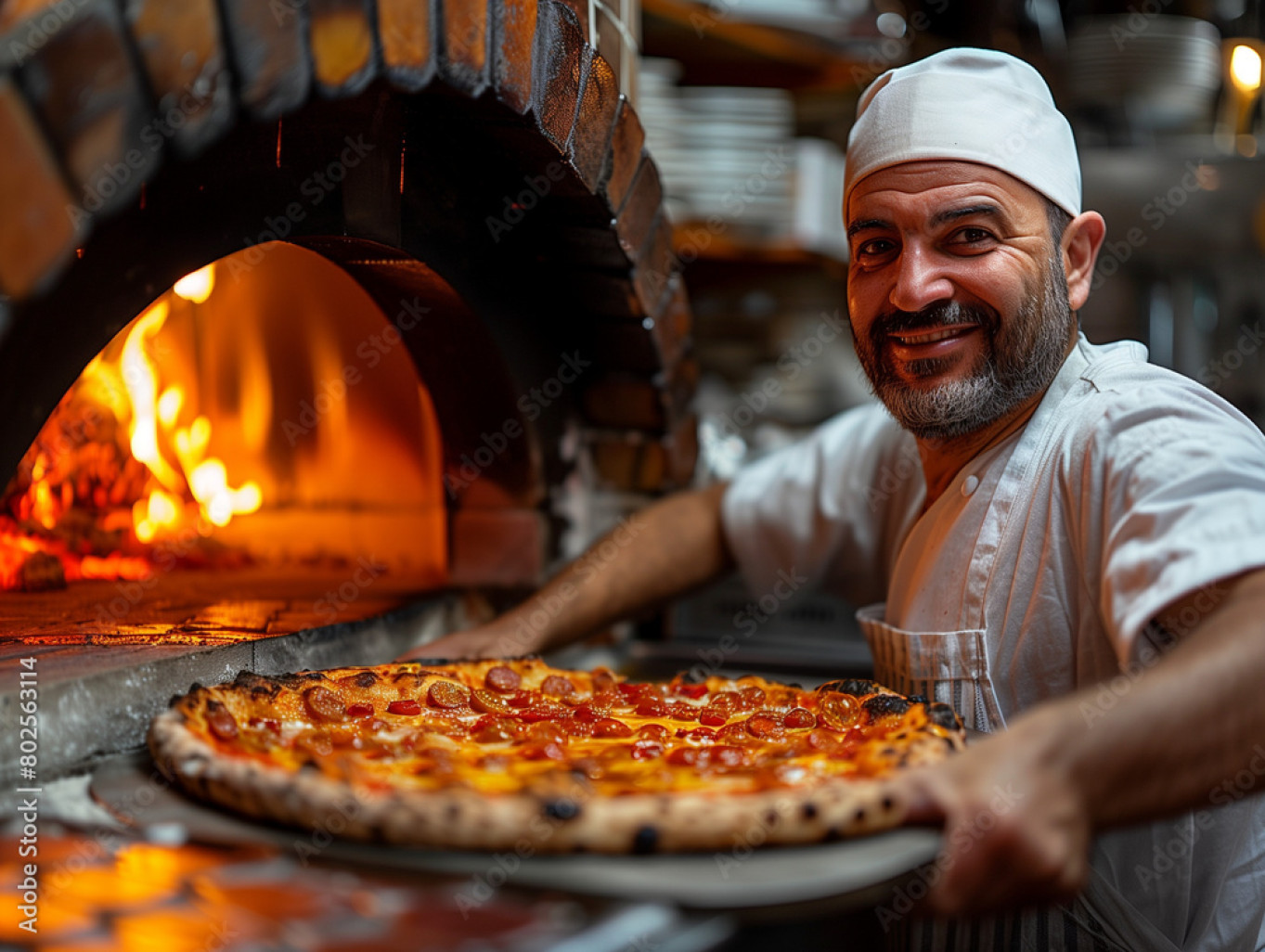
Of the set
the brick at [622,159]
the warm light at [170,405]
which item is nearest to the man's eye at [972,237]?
the brick at [622,159]

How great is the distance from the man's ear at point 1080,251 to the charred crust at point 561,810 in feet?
4.22

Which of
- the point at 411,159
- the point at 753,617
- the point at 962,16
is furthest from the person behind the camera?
the point at 962,16

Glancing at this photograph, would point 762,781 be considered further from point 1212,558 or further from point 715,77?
point 715,77

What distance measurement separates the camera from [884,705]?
1566mm

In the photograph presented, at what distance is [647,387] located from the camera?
97.7 inches

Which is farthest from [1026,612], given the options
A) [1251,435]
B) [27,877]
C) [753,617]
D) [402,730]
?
[27,877]

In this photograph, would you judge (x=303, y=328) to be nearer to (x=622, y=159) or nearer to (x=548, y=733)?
(x=622, y=159)

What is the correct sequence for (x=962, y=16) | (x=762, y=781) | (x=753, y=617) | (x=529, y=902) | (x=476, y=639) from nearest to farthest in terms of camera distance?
(x=529, y=902)
(x=762, y=781)
(x=476, y=639)
(x=753, y=617)
(x=962, y=16)

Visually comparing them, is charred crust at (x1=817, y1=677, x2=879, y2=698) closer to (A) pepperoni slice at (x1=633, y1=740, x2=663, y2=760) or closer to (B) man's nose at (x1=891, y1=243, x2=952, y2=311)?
(A) pepperoni slice at (x1=633, y1=740, x2=663, y2=760)

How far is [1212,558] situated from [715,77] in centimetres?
300

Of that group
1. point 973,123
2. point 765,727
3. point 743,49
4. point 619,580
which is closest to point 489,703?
point 765,727

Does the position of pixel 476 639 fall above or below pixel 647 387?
below

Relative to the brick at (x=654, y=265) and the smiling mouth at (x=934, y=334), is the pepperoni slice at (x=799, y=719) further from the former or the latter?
the brick at (x=654, y=265)

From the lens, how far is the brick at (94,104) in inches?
44.5
